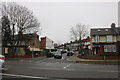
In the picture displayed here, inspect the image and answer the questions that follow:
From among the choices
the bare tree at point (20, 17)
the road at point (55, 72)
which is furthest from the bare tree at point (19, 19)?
the road at point (55, 72)

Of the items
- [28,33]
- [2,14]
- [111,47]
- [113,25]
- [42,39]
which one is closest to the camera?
[2,14]

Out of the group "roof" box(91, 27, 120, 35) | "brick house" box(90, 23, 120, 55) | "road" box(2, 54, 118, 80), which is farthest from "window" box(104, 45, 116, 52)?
"road" box(2, 54, 118, 80)

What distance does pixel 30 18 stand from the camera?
41.5 meters

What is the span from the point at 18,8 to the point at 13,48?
969 cm

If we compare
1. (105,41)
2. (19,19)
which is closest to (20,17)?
(19,19)

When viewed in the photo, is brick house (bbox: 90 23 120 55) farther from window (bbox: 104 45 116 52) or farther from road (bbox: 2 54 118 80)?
road (bbox: 2 54 118 80)

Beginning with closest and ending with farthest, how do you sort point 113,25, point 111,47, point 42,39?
point 111,47 < point 113,25 < point 42,39

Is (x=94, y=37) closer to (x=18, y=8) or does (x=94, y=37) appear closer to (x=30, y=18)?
(x=30, y=18)

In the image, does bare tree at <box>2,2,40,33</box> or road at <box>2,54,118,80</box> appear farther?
bare tree at <box>2,2,40,33</box>

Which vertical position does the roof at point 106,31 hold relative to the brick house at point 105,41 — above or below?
above

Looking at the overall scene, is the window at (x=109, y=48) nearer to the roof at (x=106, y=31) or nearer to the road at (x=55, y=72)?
the roof at (x=106, y=31)

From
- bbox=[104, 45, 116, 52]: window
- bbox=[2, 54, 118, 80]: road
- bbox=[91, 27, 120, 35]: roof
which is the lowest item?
bbox=[2, 54, 118, 80]: road

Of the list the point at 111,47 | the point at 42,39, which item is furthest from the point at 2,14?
the point at 42,39

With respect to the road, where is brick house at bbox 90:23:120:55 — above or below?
above
